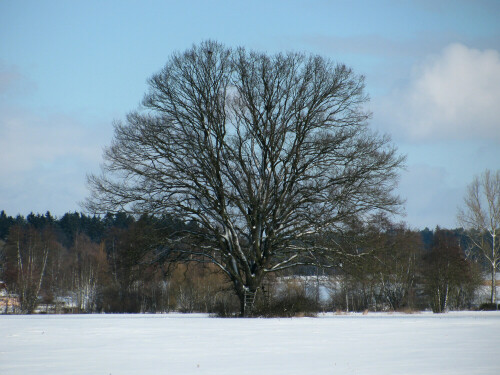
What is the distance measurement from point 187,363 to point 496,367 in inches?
165

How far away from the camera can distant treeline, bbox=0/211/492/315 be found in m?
24.2

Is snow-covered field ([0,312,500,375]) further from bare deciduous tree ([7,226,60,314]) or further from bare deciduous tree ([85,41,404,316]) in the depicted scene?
bare deciduous tree ([7,226,60,314])

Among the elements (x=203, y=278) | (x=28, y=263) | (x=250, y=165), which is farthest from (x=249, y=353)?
(x=28, y=263)

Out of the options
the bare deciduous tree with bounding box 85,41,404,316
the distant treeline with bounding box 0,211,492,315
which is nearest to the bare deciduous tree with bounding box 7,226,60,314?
the distant treeline with bounding box 0,211,492,315

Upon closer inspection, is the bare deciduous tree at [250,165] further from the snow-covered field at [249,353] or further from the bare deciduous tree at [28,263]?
the bare deciduous tree at [28,263]

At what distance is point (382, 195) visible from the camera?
2388 cm

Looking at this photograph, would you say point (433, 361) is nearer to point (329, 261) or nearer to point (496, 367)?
point (496, 367)

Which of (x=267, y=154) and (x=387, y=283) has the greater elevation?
(x=267, y=154)

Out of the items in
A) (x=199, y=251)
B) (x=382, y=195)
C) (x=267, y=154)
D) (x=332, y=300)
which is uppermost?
(x=267, y=154)

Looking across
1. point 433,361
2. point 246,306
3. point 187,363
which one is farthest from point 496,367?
point 246,306

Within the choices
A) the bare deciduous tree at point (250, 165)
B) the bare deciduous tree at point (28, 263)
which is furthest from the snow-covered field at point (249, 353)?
the bare deciduous tree at point (28, 263)

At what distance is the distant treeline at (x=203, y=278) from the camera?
24188 mm

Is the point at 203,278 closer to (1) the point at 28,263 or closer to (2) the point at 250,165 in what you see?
(1) the point at 28,263

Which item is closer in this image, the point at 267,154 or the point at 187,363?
the point at 187,363
